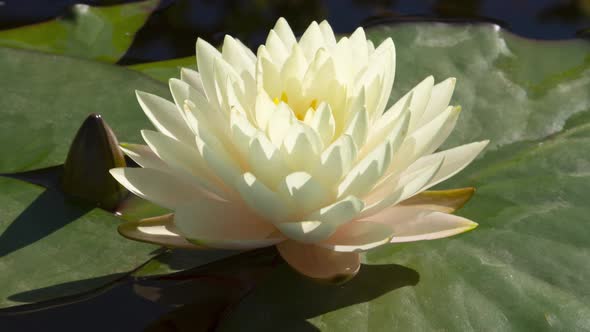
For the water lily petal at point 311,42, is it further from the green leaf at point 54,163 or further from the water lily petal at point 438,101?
the green leaf at point 54,163

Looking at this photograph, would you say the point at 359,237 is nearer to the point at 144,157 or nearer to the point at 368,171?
the point at 368,171

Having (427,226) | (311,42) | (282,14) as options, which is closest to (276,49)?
(311,42)

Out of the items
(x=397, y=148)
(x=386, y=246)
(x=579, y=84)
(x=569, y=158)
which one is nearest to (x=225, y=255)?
(x=386, y=246)

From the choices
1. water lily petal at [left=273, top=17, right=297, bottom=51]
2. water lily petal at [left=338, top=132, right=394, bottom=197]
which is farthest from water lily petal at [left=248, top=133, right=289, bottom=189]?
water lily petal at [left=273, top=17, right=297, bottom=51]

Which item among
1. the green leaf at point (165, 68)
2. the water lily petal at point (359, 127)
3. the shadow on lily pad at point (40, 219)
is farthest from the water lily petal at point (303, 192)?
the green leaf at point (165, 68)

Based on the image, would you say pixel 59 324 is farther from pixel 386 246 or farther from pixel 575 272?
pixel 575 272

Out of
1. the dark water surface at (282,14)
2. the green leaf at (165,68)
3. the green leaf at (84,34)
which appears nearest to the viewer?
the green leaf at (165,68)
